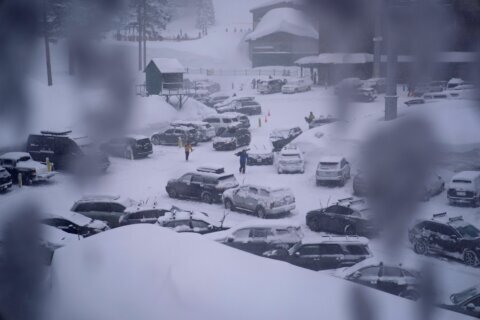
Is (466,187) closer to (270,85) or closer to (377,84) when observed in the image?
(377,84)

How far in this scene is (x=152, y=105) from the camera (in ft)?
8.06

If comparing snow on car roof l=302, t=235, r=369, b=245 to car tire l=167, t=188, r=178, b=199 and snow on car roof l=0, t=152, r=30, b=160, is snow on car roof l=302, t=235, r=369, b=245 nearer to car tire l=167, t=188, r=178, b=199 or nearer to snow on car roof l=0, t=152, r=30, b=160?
car tire l=167, t=188, r=178, b=199

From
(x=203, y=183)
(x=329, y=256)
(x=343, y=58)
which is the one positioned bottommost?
(x=329, y=256)

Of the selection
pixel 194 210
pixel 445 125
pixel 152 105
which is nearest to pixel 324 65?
pixel 445 125

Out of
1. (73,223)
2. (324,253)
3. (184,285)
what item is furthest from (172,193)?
(184,285)

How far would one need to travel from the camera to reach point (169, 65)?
8.38ft

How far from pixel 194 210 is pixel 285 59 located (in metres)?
1.63

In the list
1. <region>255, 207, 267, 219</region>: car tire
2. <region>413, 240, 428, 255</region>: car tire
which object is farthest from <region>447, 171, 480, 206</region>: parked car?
<region>255, 207, 267, 219</region>: car tire

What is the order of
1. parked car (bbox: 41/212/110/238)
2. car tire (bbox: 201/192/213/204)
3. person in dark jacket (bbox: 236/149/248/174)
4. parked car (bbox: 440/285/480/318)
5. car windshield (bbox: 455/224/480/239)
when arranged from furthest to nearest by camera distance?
car tire (bbox: 201/192/213/204)
person in dark jacket (bbox: 236/149/248/174)
parked car (bbox: 41/212/110/238)
car windshield (bbox: 455/224/480/239)
parked car (bbox: 440/285/480/318)

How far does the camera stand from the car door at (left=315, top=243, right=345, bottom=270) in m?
2.52

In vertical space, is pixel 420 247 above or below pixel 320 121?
below

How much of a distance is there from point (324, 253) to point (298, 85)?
106 centimetres

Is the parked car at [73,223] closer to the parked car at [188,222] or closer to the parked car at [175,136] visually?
the parked car at [188,222]

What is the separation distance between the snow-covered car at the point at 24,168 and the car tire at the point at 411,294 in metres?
1.72
